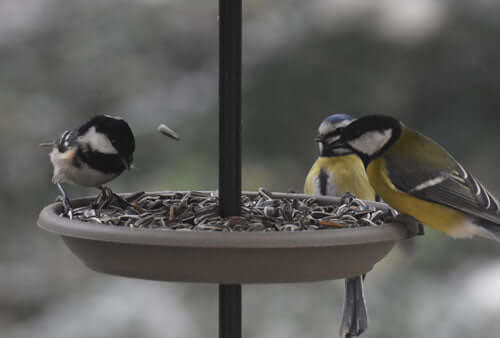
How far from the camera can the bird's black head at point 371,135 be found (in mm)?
1424

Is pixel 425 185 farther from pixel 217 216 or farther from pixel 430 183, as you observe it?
pixel 217 216

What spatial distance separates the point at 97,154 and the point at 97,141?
0.03 m

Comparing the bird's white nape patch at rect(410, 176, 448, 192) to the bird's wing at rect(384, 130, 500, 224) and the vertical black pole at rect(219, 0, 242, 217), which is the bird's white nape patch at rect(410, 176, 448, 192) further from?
the vertical black pole at rect(219, 0, 242, 217)

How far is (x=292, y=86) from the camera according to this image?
325cm

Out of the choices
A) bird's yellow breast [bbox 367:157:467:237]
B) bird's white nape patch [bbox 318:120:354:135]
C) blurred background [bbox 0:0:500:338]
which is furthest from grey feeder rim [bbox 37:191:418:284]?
blurred background [bbox 0:0:500:338]

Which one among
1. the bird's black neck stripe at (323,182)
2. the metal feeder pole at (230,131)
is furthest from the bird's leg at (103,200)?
the bird's black neck stripe at (323,182)

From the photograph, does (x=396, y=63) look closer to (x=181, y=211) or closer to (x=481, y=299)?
(x=481, y=299)

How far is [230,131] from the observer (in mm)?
1158

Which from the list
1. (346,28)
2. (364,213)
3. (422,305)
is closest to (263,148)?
(346,28)

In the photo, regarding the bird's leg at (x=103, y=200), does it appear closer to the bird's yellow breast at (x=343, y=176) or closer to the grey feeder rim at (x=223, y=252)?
the grey feeder rim at (x=223, y=252)

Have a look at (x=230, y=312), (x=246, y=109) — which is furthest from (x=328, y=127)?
(x=246, y=109)

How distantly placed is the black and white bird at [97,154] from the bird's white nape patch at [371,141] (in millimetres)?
536

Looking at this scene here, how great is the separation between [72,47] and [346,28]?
120 centimetres

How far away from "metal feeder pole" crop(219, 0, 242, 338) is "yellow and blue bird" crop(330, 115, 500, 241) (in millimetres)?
339
